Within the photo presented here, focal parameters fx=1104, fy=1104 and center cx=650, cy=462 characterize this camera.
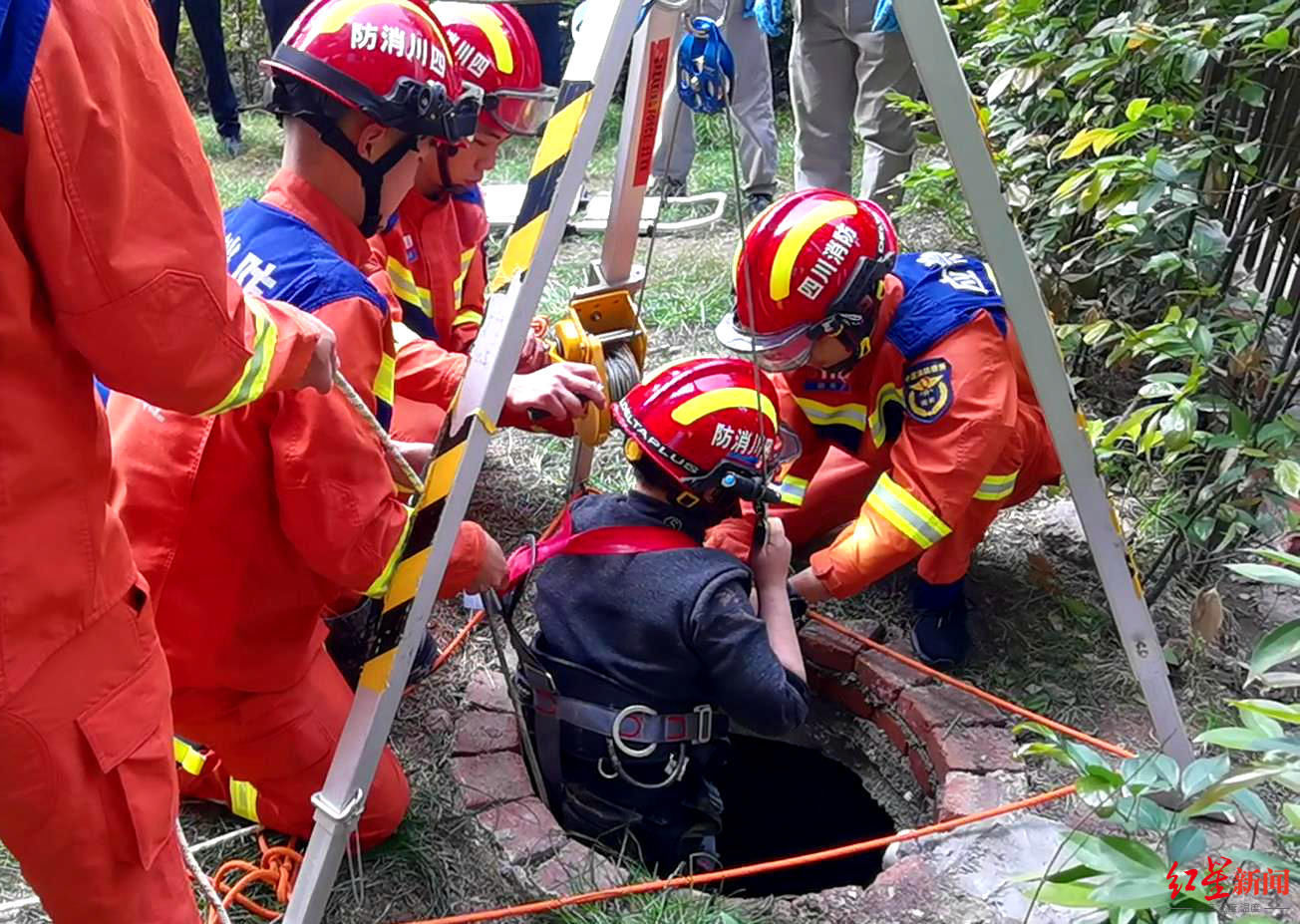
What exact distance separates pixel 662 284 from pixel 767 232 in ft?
8.57

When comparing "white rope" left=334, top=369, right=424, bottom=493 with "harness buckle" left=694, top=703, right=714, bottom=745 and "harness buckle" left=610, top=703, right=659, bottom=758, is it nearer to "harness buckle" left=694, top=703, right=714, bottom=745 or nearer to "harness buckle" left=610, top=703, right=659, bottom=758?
"harness buckle" left=610, top=703, right=659, bottom=758

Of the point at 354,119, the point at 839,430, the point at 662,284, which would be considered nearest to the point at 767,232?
the point at 839,430

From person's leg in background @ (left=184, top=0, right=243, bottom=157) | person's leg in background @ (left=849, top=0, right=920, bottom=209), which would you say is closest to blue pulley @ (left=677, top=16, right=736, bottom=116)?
person's leg in background @ (left=849, top=0, right=920, bottom=209)

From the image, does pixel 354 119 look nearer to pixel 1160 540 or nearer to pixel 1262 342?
pixel 1262 342

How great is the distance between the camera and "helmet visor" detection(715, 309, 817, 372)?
8.63 ft

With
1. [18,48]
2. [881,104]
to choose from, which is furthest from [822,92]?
[18,48]

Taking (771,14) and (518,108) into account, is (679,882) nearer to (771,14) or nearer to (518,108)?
(518,108)

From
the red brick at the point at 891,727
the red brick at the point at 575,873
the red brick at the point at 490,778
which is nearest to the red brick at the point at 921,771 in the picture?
the red brick at the point at 891,727

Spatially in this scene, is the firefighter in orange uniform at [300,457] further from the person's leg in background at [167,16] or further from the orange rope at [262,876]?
the person's leg in background at [167,16]

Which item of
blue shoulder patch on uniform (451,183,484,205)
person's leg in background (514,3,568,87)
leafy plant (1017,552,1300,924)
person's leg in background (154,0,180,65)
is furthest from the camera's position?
person's leg in background (154,0,180,65)

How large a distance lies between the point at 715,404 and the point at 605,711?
0.69m

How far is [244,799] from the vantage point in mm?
2465

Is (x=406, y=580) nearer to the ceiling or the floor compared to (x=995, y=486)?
nearer to the ceiling

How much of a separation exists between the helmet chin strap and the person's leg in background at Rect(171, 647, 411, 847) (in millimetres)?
966
